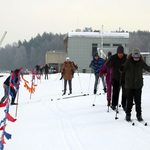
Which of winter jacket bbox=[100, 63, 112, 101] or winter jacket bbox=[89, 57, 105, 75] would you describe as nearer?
winter jacket bbox=[100, 63, 112, 101]

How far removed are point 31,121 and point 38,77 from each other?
27256 millimetres

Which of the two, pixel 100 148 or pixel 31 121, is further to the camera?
pixel 31 121

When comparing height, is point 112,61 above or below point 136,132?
above

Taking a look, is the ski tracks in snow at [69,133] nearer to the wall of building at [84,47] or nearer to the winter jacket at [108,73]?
the winter jacket at [108,73]

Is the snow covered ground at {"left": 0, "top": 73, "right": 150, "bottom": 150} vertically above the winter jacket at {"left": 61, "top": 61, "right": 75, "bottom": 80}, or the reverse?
the winter jacket at {"left": 61, "top": 61, "right": 75, "bottom": 80}

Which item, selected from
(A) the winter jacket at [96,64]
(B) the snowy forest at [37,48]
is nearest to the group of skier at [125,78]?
(A) the winter jacket at [96,64]

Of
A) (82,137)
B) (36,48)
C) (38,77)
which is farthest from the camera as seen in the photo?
(36,48)

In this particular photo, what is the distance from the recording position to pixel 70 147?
777 cm

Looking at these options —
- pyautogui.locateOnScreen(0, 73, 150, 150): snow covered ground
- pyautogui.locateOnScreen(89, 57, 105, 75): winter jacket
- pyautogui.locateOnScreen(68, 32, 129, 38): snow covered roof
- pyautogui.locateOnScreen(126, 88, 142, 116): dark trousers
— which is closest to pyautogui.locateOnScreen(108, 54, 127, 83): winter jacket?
pyautogui.locateOnScreen(0, 73, 150, 150): snow covered ground

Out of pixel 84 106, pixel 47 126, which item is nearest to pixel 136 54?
pixel 47 126

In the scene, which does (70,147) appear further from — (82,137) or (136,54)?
(136,54)

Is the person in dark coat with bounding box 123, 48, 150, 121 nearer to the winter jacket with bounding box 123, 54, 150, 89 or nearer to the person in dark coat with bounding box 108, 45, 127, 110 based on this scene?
the winter jacket with bounding box 123, 54, 150, 89

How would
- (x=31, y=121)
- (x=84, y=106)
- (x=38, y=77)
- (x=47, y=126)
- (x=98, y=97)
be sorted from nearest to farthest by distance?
(x=47, y=126), (x=31, y=121), (x=84, y=106), (x=98, y=97), (x=38, y=77)

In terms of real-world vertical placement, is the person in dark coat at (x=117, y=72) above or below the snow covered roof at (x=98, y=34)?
below
